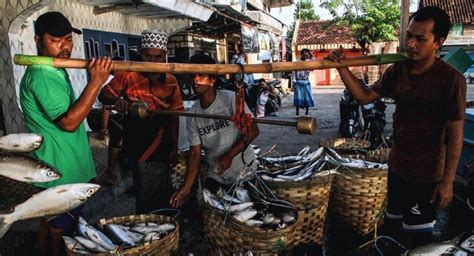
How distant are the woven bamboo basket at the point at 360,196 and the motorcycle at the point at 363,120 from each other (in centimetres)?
328

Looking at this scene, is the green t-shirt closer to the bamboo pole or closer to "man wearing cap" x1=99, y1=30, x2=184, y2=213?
the bamboo pole

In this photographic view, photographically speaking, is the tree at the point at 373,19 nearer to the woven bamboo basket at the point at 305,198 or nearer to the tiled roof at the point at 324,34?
the tiled roof at the point at 324,34

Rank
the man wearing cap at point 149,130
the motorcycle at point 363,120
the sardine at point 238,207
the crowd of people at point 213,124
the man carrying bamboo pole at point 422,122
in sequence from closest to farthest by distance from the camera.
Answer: the crowd of people at point 213,124, the man carrying bamboo pole at point 422,122, the sardine at point 238,207, the man wearing cap at point 149,130, the motorcycle at point 363,120

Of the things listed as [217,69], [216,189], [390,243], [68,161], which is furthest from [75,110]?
[390,243]

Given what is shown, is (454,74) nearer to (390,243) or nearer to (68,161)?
(390,243)

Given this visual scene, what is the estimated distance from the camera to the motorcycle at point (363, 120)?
7.30 m

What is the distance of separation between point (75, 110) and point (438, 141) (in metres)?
2.32

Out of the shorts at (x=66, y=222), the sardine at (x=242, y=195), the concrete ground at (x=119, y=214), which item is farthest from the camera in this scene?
the concrete ground at (x=119, y=214)

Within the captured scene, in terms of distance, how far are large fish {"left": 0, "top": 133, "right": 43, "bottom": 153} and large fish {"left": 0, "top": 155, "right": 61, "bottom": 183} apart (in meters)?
0.05

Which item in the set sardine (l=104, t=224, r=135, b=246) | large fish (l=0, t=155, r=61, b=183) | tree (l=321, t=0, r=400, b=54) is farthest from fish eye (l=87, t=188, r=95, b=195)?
tree (l=321, t=0, r=400, b=54)

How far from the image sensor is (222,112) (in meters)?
3.03

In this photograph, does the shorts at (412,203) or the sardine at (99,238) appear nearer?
the sardine at (99,238)

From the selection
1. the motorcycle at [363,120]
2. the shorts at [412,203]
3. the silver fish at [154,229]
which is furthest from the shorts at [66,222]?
the motorcycle at [363,120]

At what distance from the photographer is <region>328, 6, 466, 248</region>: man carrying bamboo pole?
229 centimetres
